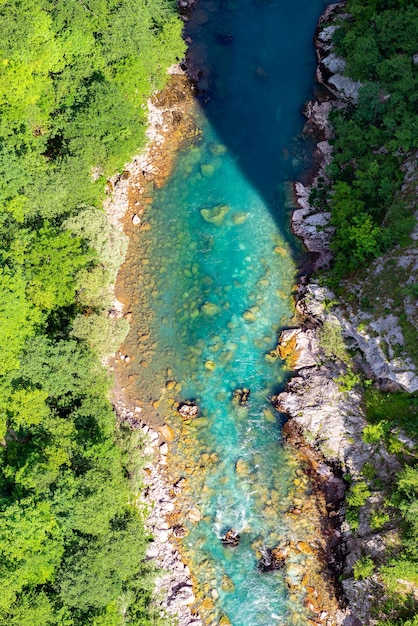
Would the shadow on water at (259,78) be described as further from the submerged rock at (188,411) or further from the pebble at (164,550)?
the pebble at (164,550)

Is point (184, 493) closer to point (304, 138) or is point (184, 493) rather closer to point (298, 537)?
point (298, 537)

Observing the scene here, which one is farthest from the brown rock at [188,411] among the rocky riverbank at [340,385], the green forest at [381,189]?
the green forest at [381,189]

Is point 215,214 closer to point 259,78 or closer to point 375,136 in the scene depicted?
point 259,78

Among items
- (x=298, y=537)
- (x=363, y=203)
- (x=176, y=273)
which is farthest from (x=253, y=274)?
(x=298, y=537)

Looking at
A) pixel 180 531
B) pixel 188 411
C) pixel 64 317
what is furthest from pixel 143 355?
pixel 180 531

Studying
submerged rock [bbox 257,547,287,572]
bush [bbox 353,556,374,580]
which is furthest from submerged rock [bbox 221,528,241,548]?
bush [bbox 353,556,374,580]

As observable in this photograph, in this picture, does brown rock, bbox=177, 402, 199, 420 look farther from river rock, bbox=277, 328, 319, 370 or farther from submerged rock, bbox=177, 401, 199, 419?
river rock, bbox=277, 328, 319, 370
